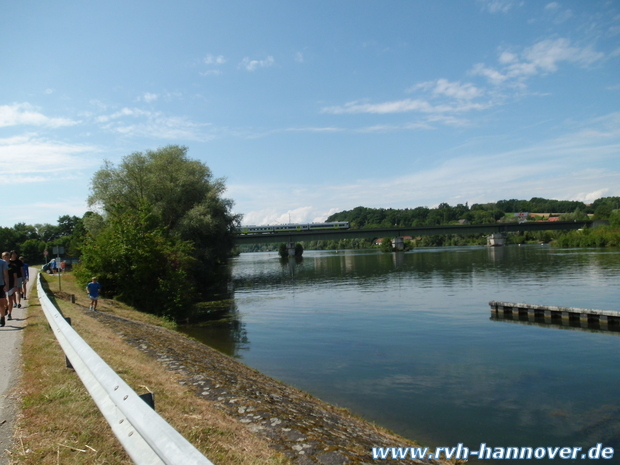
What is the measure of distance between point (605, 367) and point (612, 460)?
8.30 metres

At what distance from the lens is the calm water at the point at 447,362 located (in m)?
11.4

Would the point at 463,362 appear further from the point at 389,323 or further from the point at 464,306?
the point at 464,306

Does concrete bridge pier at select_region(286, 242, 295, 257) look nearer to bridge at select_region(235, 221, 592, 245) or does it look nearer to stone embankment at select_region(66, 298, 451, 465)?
bridge at select_region(235, 221, 592, 245)

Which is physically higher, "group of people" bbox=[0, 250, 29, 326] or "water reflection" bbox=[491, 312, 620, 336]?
"group of people" bbox=[0, 250, 29, 326]

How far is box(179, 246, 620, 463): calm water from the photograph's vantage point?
11.4 m

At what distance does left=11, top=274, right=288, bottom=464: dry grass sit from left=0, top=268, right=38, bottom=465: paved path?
0.12 meters

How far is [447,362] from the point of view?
1708 centimetres

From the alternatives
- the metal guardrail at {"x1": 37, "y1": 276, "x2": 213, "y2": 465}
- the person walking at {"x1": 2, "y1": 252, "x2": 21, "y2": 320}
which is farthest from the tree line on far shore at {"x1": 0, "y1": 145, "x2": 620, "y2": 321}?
the metal guardrail at {"x1": 37, "y1": 276, "x2": 213, "y2": 465}

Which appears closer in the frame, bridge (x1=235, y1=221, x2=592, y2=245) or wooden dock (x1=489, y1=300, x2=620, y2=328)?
wooden dock (x1=489, y1=300, x2=620, y2=328)

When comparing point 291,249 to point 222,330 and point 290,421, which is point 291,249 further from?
point 290,421

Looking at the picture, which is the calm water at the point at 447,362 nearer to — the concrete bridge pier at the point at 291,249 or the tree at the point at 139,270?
the tree at the point at 139,270

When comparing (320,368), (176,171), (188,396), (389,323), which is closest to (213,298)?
(176,171)

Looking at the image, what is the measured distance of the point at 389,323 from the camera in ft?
83.9

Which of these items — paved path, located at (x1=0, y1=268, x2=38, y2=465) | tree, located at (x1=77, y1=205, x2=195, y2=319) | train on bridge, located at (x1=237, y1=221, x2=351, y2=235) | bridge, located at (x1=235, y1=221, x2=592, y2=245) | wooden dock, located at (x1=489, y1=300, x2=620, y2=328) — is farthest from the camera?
bridge, located at (x1=235, y1=221, x2=592, y2=245)
